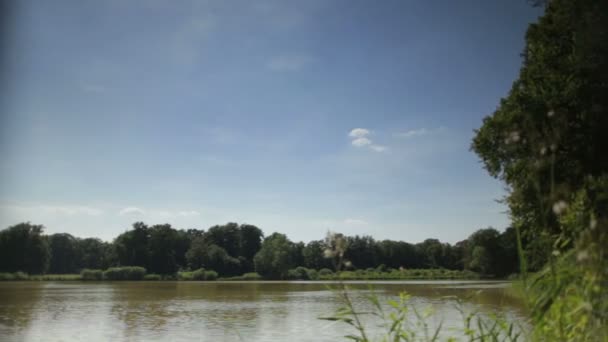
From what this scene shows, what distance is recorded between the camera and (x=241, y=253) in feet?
274


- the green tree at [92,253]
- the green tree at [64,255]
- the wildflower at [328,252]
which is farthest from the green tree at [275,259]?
the wildflower at [328,252]

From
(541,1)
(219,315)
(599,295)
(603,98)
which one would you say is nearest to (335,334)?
(219,315)

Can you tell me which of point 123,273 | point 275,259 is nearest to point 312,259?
point 275,259

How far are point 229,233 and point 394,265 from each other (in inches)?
1158

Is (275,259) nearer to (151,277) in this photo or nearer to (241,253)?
(151,277)

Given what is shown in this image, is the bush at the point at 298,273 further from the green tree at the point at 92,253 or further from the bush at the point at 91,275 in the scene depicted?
the green tree at the point at 92,253

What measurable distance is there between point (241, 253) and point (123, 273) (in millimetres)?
27006

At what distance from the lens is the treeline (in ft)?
186

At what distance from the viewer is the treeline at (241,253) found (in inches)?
2229

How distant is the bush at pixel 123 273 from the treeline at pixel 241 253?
6.77 m

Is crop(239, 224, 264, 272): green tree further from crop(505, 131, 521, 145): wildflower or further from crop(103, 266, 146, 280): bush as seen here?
crop(505, 131, 521, 145): wildflower

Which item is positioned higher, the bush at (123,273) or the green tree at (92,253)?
the green tree at (92,253)

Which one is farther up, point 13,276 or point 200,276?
point 13,276

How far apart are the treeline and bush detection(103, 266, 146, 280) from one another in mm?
6765
